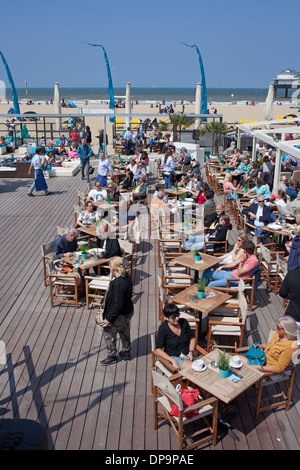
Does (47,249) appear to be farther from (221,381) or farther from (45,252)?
(221,381)

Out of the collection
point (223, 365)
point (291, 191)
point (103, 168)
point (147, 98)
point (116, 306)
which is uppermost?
point (147, 98)

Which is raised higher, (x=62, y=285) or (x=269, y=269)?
(x=269, y=269)

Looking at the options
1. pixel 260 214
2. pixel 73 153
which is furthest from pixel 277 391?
pixel 73 153

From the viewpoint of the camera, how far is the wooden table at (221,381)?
12.4 ft

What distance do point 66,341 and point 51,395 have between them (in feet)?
3.35

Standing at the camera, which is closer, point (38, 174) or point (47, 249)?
point (47, 249)

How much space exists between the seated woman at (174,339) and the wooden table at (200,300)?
0.62 meters

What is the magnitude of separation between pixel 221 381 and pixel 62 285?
3.43 meters

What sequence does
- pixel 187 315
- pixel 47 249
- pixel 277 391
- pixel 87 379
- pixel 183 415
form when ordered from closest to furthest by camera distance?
1. pixel 183 415
2. pixel 277 391
3. pixel 87 379
4. pixel 187 315
5. pixel 47 249

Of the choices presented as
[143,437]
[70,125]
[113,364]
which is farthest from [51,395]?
[70,125]

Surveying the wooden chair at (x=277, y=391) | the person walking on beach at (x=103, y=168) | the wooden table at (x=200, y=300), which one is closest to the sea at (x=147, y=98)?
the person walking on beach at (x=103, y=168)

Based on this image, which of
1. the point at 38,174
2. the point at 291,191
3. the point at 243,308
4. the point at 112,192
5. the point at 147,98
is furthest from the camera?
the point at 147,98

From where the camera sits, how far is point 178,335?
14.8ft

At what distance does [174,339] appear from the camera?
4.48 metres
